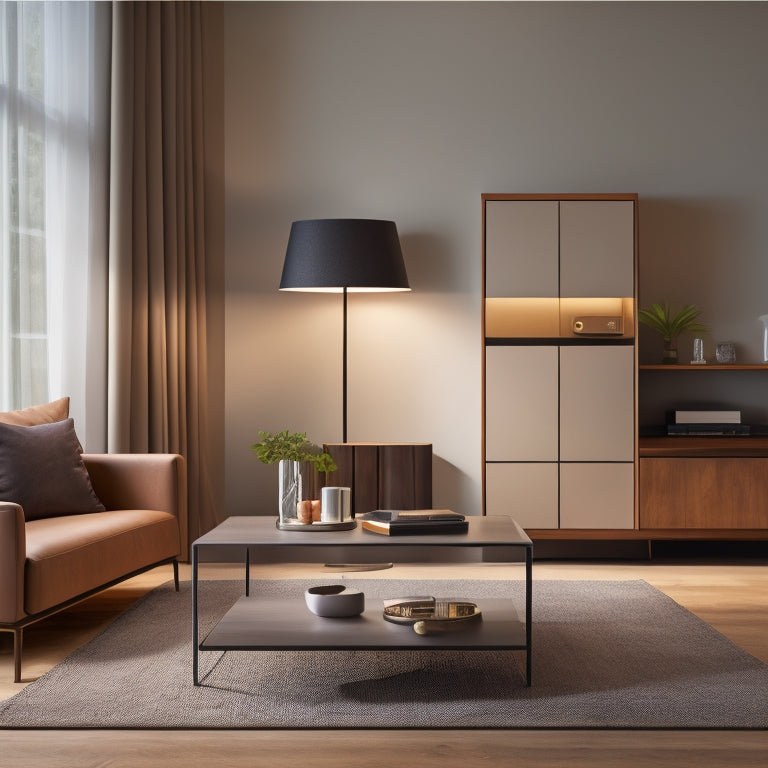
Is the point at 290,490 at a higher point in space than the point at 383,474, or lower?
higher

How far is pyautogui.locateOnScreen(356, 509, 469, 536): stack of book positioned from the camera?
2.68 metres

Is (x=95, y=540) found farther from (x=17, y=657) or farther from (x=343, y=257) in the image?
(x=343, y=257)

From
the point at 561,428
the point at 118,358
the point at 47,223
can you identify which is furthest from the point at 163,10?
the point at 561,428

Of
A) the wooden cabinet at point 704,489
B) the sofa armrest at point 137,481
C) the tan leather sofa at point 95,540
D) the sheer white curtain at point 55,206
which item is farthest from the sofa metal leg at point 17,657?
the wooden cabinet at point 704,489

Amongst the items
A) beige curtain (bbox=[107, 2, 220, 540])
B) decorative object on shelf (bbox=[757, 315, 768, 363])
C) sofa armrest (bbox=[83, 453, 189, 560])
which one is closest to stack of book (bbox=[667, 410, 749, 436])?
decorative object on shelf (bbox=[757, 315, 768, 363])

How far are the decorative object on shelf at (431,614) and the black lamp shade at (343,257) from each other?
1967 mm

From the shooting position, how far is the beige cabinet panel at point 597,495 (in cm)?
457

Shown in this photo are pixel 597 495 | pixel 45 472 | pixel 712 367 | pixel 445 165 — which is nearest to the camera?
pixel 45 472

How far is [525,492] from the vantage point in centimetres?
460

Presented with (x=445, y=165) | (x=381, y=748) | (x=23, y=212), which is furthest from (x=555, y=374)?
(x=381, y=748)

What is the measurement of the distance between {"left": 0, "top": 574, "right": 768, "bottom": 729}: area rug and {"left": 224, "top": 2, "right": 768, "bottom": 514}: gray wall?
6.33 ft

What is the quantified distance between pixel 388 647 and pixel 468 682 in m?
0.33

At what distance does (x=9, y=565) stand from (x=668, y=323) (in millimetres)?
3529

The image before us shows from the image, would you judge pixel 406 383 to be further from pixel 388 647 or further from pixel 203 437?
pixel 388 647
